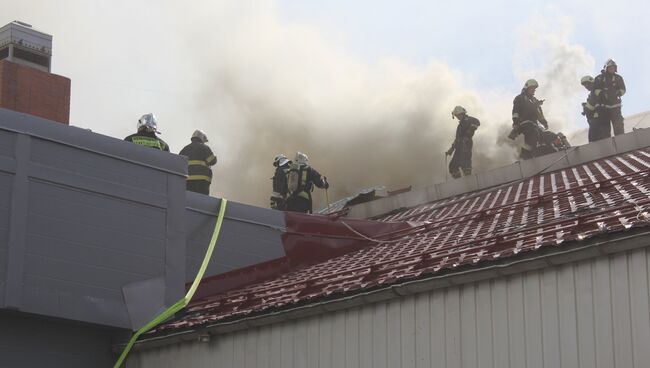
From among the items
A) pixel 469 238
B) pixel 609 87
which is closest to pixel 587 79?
pixel 609 87

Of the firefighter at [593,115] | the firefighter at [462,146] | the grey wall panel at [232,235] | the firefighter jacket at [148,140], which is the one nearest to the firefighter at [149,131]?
the firefighter jacket at [148,140]

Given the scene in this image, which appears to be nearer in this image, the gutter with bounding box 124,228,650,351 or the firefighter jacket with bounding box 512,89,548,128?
the gutter with bounding box 124,228,650,351

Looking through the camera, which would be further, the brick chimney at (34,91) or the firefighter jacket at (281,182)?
the firefighter jacket at (281,182)

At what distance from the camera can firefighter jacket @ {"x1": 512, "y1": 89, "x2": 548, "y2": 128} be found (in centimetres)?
1911

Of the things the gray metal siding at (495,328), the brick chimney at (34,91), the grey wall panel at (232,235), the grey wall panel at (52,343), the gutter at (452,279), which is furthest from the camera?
the brick chimney at (34,91)

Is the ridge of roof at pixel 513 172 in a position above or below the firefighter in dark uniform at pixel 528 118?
below

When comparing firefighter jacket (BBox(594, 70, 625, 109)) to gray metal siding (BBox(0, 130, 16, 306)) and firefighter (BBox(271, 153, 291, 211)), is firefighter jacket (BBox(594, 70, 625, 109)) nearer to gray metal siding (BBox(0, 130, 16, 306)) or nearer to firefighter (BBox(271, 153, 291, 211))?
firefighter (BBox(271, 153, 291, 211))

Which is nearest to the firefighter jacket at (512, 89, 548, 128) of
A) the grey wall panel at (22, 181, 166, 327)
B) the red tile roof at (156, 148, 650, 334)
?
the red tile roof at (156, 148, 650, 334)

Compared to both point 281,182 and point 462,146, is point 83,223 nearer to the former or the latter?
point 281,182

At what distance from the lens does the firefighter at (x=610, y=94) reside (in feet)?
62.7

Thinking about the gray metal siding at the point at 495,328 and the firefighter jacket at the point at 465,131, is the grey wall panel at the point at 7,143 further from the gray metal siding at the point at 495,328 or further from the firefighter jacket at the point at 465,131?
the firefighter jacket at the point at 465,131

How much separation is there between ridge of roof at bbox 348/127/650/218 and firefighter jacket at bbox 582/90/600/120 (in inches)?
136

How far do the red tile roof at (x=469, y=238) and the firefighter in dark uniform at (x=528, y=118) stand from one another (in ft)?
16.9

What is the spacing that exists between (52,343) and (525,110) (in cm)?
1138
